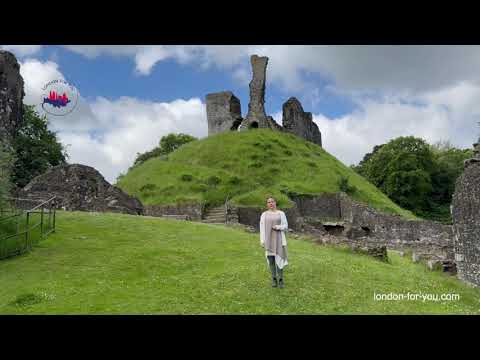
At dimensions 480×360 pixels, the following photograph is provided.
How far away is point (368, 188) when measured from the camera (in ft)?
172

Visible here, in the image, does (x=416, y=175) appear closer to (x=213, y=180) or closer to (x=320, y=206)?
(x=320, y=206)

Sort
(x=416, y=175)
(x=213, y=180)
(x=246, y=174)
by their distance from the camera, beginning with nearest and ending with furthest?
1. (x=213, y=180)
2. (x=246, y=174)
3. (x=416, y=175)

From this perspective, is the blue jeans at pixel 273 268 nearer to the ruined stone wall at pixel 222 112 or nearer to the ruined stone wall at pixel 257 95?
the ruined stone wall at pixel 257 95

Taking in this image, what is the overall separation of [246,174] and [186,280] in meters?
32.5

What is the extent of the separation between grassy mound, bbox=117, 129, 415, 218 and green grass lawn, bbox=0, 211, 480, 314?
18415mm

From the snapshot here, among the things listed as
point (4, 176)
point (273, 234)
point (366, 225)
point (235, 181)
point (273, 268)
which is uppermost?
point (235, 181)

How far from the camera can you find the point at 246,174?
154 feet

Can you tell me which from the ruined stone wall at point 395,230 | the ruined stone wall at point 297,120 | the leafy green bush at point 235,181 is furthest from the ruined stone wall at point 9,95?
the ruined stone wall at point 297,120

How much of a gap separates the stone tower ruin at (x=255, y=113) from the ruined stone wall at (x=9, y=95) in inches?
1479

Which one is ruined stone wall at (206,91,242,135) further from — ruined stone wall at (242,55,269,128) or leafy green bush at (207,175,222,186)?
leafy green bush at (207,175,222,186)

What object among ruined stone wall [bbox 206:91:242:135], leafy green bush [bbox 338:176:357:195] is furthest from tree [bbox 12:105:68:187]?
ruined stone wall [bbox 206:91:242:135]

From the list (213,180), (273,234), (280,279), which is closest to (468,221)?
(280,279)

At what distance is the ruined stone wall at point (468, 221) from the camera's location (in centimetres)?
1858
